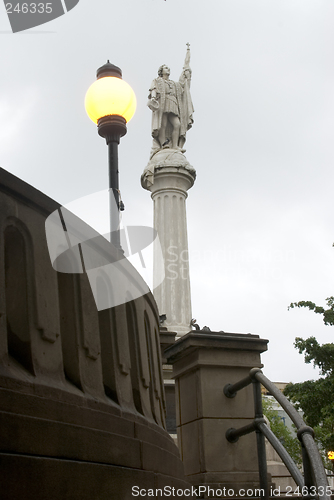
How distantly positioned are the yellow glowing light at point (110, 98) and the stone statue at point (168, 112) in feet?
41.4

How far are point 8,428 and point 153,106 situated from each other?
17.4 meters

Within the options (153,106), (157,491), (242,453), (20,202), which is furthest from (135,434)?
(153,106)

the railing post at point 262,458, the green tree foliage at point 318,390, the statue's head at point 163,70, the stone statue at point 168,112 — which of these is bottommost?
the railing post at point 262,458

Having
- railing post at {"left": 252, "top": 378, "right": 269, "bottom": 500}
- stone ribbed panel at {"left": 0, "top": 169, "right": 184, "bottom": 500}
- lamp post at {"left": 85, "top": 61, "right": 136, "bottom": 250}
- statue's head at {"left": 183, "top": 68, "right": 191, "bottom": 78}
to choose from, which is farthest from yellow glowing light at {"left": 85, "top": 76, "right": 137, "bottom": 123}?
statue's head at {"left": 183, "top": 68, "right": 191, "bottom": 78}

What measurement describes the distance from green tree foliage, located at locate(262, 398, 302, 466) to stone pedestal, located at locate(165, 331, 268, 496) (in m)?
44.6

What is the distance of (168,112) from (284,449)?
52.1 ft

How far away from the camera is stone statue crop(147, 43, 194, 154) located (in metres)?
20.0

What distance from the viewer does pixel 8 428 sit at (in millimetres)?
3457

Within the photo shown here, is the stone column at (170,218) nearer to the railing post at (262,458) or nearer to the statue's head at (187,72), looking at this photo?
the statue's head at (187,72)

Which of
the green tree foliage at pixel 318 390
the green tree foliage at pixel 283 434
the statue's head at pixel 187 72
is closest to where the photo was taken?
the green tree foliage at pixel 318 390

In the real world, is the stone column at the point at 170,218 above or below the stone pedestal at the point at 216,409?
above

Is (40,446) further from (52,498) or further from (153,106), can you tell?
(153,106)

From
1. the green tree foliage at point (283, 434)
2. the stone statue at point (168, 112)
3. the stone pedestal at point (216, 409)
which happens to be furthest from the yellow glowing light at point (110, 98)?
the green tree foliage at point (283, 434)

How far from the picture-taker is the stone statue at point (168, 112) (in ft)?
65.6
